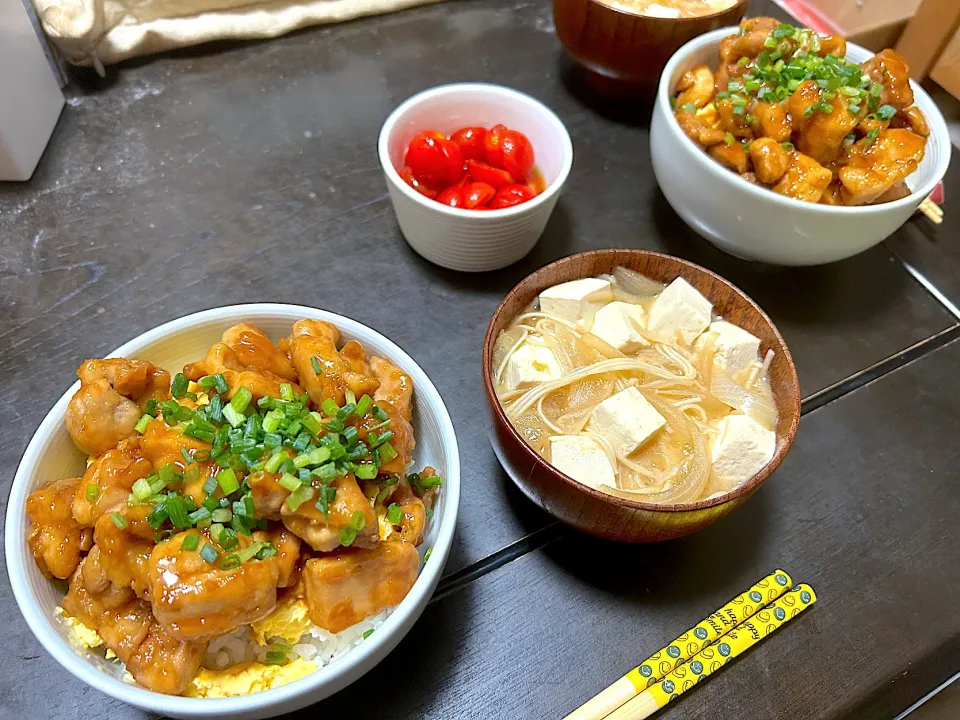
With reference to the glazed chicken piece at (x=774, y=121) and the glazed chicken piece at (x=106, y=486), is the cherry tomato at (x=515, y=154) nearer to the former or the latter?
the glazed chicken piece at (x=774, y=121)

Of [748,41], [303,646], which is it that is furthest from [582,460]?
[748,41]

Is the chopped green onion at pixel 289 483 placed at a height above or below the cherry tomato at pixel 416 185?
above

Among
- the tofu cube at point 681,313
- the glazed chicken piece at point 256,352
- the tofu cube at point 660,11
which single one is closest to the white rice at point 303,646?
the glazed chicken piece at point 256,352

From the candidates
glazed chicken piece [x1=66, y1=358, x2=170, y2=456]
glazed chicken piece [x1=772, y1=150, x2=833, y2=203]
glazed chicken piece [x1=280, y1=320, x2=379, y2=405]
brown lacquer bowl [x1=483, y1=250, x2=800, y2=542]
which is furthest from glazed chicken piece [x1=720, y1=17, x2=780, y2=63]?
glazed chicken piece [x1=66, y1=358, x2=170, y2=456]

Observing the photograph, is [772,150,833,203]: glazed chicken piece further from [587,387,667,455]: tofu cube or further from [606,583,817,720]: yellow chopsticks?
[606,583,817,720]: yellow chopsticks

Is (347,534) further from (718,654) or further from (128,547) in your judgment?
(718,654)

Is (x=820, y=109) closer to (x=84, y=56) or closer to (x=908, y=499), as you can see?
(x=908, y=499)
